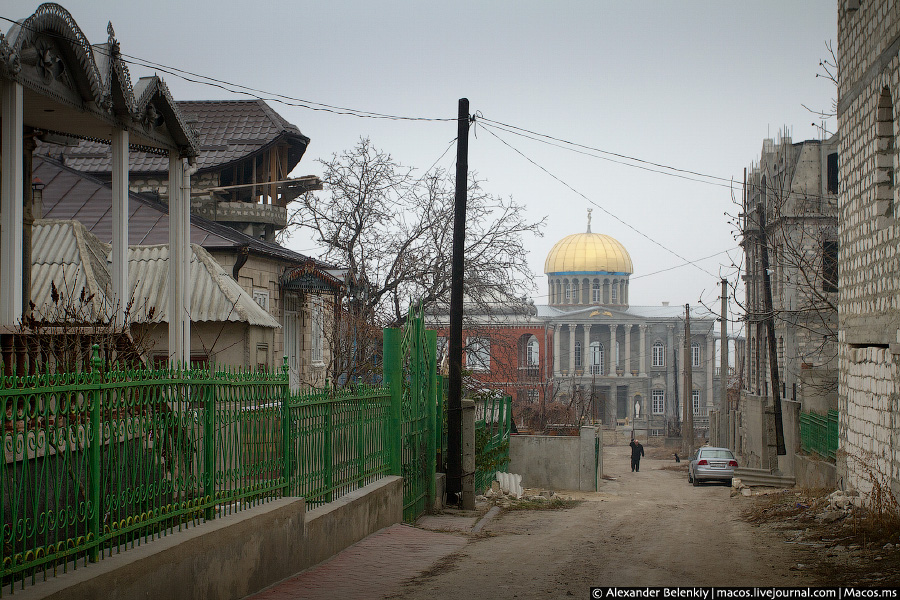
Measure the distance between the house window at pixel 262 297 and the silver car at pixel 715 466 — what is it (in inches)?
697

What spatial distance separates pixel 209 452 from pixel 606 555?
18.0ft

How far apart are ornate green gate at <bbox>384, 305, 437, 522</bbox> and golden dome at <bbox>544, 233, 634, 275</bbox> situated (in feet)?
257

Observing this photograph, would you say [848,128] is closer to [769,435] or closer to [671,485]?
[769,435]

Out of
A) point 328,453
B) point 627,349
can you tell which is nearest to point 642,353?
point 627,349

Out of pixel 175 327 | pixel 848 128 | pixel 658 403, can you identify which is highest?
pixel 848 128

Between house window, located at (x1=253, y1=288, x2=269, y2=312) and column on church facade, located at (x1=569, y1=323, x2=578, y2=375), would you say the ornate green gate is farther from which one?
column on church facade, located at (x1=569, y1=323, x2=578, y2=375)

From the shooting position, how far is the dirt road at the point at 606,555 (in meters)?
8.30

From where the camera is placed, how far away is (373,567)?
361 inches

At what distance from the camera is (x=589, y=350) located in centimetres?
8919

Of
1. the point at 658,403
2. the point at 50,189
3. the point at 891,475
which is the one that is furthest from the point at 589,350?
the point at 891,475

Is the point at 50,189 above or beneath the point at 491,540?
above

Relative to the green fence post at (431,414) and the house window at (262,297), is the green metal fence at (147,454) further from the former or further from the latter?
the house window at (262,297)

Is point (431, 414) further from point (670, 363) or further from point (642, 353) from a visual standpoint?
point (670, 363)

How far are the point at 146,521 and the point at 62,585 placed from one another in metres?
1.25
